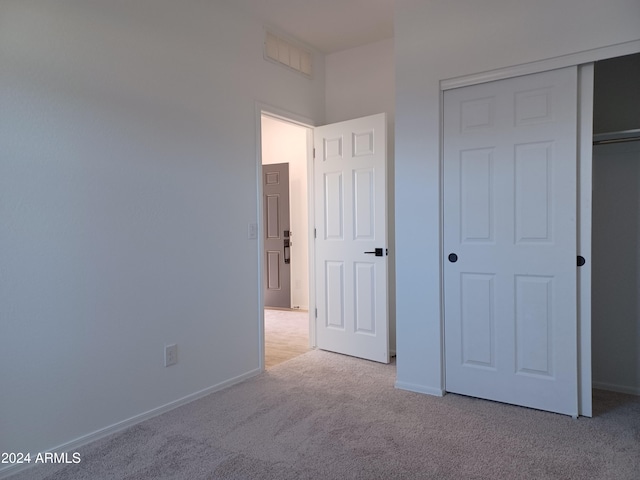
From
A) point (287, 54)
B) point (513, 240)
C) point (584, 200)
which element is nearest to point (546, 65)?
point (584, 200)

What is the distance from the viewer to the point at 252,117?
329cm

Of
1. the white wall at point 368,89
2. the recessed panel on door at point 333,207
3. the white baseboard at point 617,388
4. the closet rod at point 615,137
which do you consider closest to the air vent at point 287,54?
the white wall at point 368,89

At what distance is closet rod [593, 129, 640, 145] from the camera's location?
259cm

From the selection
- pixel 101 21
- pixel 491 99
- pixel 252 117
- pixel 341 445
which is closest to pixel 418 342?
pixel 341 445

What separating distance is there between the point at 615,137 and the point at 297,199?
12.9ft

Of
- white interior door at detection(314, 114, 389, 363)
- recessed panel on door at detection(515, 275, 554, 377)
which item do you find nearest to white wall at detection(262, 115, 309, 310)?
white interior door at detection(314, 114, 389, 363)

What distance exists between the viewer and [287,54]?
3.66 m

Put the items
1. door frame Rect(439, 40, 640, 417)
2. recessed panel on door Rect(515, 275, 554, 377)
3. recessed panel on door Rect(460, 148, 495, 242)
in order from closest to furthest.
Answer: door frame Rect(439, 40, 640, 417) < recessed panel on door Rect(515, 275, 554, 377) < recessed panel on door Rect(460, 148, 495, 242)

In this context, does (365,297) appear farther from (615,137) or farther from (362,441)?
(615,137)

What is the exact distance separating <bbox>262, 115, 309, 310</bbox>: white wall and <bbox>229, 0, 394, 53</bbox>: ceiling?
2.10 m

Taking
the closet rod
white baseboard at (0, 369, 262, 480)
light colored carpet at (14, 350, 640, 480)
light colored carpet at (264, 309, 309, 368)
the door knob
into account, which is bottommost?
light colored carpet at (264, 309, 309, 368)

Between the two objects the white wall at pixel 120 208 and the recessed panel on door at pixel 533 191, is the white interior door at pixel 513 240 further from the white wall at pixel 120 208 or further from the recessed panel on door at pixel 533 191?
the white wall at pixel 120 208

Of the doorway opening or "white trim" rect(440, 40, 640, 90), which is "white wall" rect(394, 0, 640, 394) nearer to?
"white trim" rect(440, 40, 640, 90)

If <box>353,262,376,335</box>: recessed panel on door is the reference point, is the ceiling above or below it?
above
